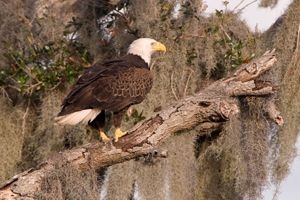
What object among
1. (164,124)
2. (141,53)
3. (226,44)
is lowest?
(164,124)

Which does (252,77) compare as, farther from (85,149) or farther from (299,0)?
(299,0)

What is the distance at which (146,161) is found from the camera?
247 inches

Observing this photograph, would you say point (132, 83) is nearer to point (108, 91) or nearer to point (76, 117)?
point (108, 91)

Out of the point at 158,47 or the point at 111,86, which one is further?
the point at 158,47

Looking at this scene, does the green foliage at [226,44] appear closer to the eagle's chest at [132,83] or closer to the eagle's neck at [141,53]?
the eagle's neck at [141,53]

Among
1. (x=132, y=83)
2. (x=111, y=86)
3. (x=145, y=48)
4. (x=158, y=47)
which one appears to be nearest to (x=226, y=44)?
(x=158, y=47)

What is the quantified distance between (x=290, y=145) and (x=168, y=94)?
3.18 ft

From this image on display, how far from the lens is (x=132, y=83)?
561 centimetres

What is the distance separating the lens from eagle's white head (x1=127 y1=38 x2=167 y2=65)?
601cm

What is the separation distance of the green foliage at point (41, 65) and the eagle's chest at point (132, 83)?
1.02 meters

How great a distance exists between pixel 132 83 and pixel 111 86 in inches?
7.1

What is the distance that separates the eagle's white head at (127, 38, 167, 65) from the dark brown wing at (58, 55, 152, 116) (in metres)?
0.12

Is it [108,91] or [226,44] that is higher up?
[226,44]

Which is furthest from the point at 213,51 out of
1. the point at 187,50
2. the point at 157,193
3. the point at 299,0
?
the point at 157,193
